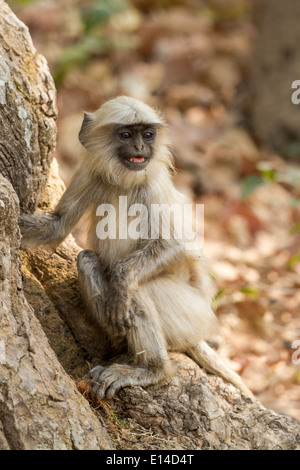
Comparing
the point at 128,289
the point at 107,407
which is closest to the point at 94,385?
the point at 107,407

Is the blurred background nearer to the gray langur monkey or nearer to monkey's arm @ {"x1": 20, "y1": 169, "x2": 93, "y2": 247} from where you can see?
the gray langur monkey

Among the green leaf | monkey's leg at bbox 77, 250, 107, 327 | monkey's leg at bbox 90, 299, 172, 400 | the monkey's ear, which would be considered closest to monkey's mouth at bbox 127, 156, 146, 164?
the monkey's ear

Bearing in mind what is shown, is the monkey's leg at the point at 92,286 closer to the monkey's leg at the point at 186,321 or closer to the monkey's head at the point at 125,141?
the monkey's leg at the point at 186,321

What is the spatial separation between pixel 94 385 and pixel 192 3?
15552mm

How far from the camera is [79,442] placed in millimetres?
3615

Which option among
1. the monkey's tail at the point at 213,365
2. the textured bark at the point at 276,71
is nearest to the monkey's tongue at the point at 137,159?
the monkey's tail at the point at 213,365

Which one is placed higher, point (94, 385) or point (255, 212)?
point (255, 212)

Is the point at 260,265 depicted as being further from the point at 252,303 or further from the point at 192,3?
the point at 192,3

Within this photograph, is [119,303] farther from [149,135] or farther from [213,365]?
[149,135]

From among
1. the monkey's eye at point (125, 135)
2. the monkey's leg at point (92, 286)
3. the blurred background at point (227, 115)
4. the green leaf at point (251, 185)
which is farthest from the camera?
the green leaf at point (251, 185)

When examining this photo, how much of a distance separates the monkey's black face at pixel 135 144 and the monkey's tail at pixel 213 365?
4.85 ft

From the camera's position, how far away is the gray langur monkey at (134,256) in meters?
4.61

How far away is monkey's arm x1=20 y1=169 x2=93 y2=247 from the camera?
493 centimetres

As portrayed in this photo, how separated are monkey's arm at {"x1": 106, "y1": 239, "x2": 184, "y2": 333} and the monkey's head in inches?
20.8
